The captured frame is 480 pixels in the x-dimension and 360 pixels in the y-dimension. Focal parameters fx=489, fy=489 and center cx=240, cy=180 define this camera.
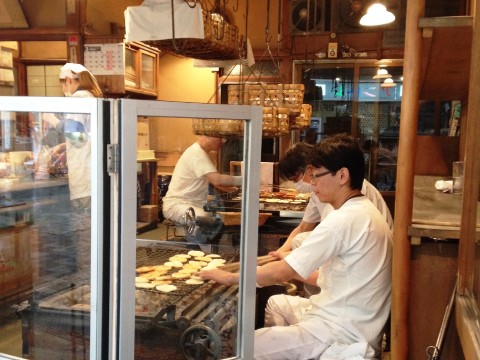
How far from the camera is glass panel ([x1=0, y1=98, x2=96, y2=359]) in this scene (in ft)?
5.72

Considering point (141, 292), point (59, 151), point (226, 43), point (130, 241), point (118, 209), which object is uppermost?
point (226, 43)

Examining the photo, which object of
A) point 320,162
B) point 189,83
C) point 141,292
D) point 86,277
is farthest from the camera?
point 189,83

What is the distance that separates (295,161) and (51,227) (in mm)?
2395

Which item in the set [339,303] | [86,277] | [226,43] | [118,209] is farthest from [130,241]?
[226,43]

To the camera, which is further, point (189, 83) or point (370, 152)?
point (189, 83)

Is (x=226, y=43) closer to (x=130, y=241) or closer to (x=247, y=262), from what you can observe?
(x=247, y=262)

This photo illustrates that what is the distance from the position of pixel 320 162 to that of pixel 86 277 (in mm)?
1340

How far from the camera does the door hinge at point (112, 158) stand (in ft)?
5.08

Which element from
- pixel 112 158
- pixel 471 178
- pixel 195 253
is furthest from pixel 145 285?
pixel 471 178

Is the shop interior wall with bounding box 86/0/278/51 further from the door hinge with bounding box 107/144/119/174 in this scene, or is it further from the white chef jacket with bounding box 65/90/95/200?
the door hinge with bounding box 107/144/119/174

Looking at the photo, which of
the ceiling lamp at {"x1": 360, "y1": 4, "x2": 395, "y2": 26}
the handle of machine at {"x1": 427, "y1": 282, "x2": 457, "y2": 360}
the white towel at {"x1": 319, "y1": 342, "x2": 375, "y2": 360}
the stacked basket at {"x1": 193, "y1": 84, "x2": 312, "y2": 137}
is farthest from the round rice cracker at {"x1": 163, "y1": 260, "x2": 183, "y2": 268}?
the ceiling lamp at {"x1": 360, "y1": 4, "x2": 395, "y2": 26}

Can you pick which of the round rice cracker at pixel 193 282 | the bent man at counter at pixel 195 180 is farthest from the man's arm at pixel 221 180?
the round rice cracker at pixel 193 282

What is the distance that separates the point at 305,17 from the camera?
7.54 m

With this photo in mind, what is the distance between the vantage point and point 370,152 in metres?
7.65
